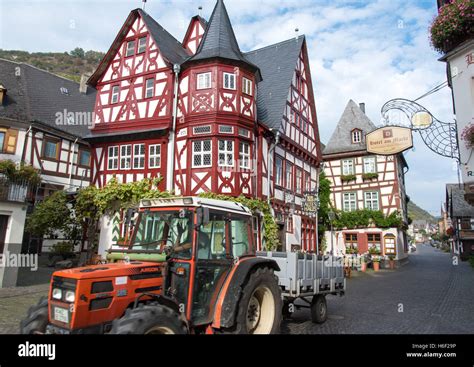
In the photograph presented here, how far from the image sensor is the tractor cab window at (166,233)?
5105 millimetres

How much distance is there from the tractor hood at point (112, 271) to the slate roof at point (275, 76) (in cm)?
1413

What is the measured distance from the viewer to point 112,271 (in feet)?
14.7

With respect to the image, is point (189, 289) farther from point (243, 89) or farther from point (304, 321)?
point (243, 89)

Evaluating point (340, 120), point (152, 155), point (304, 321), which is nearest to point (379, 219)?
point (340, 120)

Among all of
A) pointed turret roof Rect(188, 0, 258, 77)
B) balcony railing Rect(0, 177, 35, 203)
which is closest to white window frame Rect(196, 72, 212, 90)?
pointed turret roof Rect(188, 0, 258, 77)

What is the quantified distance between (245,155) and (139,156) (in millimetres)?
5244

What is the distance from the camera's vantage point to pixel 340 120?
108ft

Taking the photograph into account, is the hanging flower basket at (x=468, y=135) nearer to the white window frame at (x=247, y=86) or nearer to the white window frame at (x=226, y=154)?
the white window frame at (x=226, y=154)

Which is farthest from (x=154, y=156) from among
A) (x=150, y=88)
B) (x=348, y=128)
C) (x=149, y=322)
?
(x=348, y=128)

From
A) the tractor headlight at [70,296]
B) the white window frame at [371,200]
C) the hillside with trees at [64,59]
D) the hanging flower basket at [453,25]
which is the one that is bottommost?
the tractor headlight at [70,296]

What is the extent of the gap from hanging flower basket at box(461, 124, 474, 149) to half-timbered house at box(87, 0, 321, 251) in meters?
8.73

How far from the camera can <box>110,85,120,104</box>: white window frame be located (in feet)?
61.4

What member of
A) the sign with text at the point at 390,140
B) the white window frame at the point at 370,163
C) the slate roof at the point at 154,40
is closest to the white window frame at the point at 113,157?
the slate roof at the point at 154,40

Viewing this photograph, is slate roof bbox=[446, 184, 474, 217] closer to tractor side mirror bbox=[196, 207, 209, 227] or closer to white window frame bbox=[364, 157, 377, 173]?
white window frame bbox=[364, 157, 377, 173]
